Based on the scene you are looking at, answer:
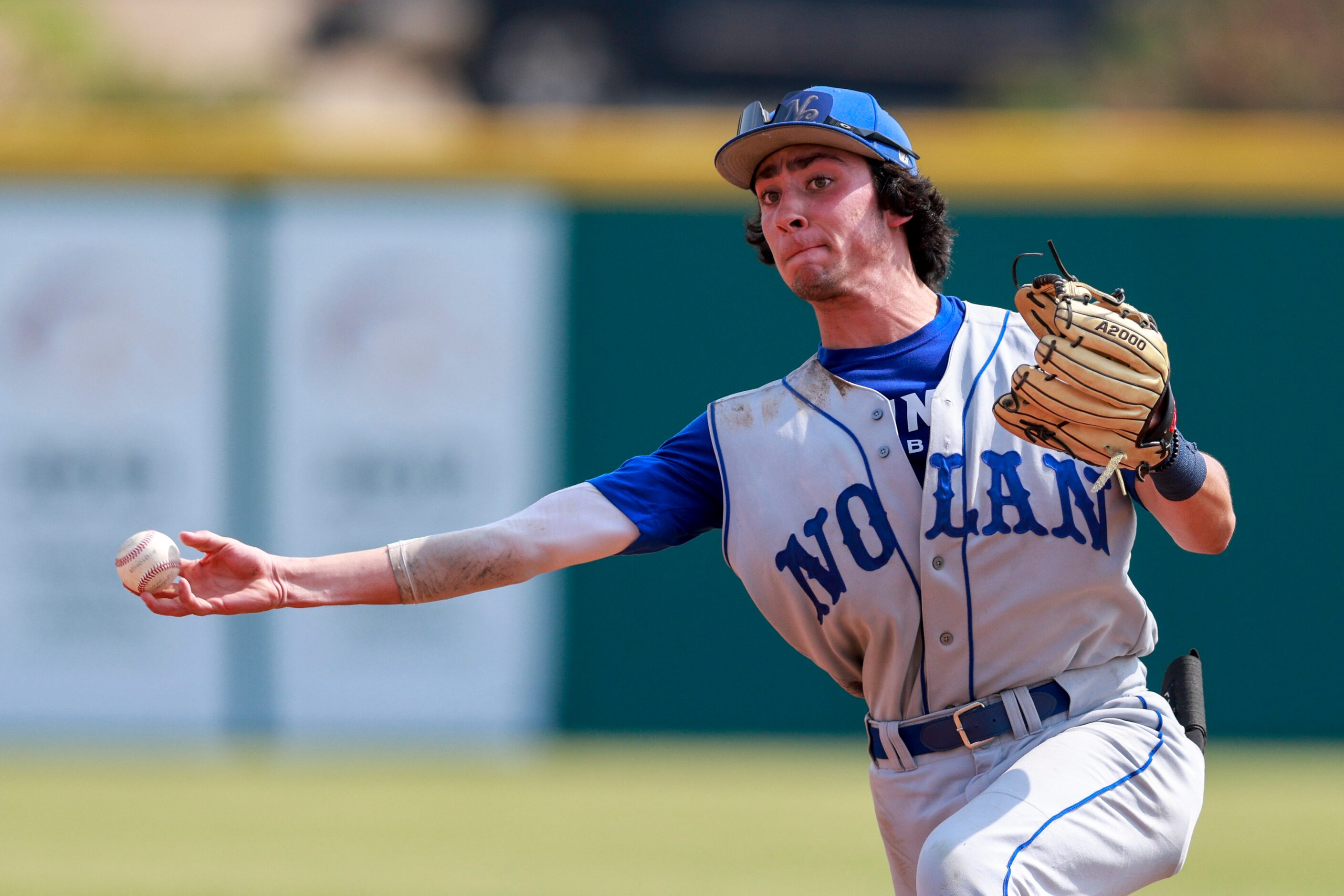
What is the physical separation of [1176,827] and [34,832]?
5.90 meters

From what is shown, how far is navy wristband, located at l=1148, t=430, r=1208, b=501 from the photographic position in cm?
348

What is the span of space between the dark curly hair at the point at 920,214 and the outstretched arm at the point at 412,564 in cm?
82

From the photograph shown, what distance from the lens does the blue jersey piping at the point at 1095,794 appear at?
331 cm

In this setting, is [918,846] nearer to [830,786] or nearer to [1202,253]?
[830,786]

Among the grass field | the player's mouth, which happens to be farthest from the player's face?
the grass field

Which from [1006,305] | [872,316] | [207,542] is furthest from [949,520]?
[1006,305]

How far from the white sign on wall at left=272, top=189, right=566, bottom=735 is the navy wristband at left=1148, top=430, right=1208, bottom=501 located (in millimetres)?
6724

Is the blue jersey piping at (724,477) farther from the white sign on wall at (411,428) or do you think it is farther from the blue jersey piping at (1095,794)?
the white sign on wall at (411,428)

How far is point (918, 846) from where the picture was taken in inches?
152

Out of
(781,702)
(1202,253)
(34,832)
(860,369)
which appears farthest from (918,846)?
(1202,253)

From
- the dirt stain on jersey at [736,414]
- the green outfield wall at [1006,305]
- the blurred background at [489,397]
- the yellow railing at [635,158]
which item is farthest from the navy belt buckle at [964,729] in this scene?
the yellow railing at [635,158]

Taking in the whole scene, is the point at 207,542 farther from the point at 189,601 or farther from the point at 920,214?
the point at 920,214

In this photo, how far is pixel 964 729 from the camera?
3713mm

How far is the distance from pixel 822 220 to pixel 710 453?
0.57 metres
